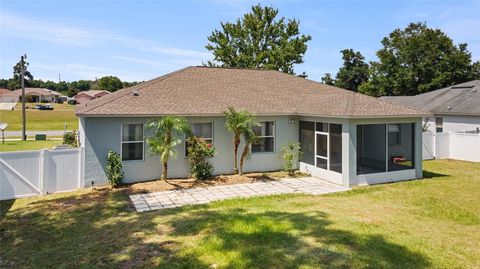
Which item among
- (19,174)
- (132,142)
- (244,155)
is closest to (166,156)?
(132,142)

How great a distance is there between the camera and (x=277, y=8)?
40.3 m

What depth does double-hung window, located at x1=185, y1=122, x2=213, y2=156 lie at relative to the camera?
14.5 metres

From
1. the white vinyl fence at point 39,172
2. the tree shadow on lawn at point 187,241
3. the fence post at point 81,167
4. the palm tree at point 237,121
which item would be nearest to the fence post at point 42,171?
the white vinyl fence at point 39,172

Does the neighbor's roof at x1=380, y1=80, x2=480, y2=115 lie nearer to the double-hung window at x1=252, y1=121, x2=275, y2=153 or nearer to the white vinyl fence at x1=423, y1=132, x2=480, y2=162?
the white vinyl fence at x1=423, y1=132, x2=480, y2=162

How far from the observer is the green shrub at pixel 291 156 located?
1504cm

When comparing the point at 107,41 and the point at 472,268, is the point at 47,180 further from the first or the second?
the point at 472,268

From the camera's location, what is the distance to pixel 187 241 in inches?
278

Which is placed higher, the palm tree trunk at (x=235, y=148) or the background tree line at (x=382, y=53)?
the background tree line at (x=382, y=53)

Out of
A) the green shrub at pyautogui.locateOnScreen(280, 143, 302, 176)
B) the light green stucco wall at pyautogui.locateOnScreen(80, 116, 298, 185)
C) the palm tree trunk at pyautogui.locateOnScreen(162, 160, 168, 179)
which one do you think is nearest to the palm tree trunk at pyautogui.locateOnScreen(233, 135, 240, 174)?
→ the light green stucco wall at pyautogui.locateOnScreen(80, 116, 298, 185)

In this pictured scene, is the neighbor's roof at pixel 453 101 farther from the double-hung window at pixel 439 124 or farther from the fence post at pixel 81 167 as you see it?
the fence post at pixel 81 167

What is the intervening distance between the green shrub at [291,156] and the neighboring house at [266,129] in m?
0.25

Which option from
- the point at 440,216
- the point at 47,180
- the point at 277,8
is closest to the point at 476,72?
the point at 277,8

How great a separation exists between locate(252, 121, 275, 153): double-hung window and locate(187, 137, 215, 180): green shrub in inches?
99.3

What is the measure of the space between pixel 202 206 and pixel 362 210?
4.71m
